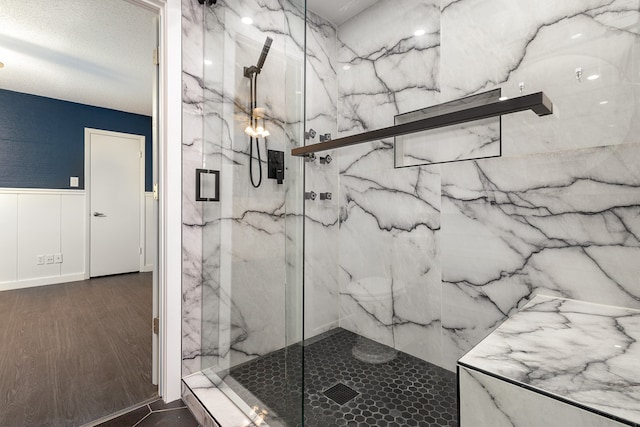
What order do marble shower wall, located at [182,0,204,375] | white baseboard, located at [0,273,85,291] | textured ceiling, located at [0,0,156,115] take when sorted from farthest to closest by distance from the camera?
white baseboard, located at [0,273,85,291]
textured ceiling, located at [0,0,156,115]
marble shower wall, located at [182,0,204,375]

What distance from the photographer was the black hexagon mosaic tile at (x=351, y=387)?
3.84 feet

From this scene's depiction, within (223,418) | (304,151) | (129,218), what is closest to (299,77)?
(304,151)

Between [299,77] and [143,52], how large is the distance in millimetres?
2533

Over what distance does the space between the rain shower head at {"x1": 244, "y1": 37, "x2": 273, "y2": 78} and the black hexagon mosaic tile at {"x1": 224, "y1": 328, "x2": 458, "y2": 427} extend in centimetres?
127

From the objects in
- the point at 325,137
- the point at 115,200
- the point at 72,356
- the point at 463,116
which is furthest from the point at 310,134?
the point at 115,200

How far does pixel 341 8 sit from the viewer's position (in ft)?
5.03

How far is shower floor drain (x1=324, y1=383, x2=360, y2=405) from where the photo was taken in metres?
1.24

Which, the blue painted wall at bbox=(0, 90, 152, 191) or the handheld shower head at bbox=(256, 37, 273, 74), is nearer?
the handheld shower head at bbox=(256, 37, 273, 74)

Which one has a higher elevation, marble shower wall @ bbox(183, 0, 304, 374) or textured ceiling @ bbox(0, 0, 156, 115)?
textured ceiling @ bbox(0, 0, 156, 115)

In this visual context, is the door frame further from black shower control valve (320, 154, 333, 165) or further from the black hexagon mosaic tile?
black shower control valve (320, 154, 333, 165)

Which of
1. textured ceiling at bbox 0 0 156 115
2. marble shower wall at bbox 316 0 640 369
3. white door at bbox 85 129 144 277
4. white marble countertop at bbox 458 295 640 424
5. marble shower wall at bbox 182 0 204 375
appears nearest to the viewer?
white marble countertop at bbox 458 295 640 424

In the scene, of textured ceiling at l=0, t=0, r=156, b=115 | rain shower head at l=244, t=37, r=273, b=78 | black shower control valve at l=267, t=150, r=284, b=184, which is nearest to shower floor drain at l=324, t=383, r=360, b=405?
black shower control valve at l=267, t=150, r=284, b=184

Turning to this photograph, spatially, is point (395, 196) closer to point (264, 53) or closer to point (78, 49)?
point (264, 53)

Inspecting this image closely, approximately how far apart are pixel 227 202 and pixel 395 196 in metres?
0.86
